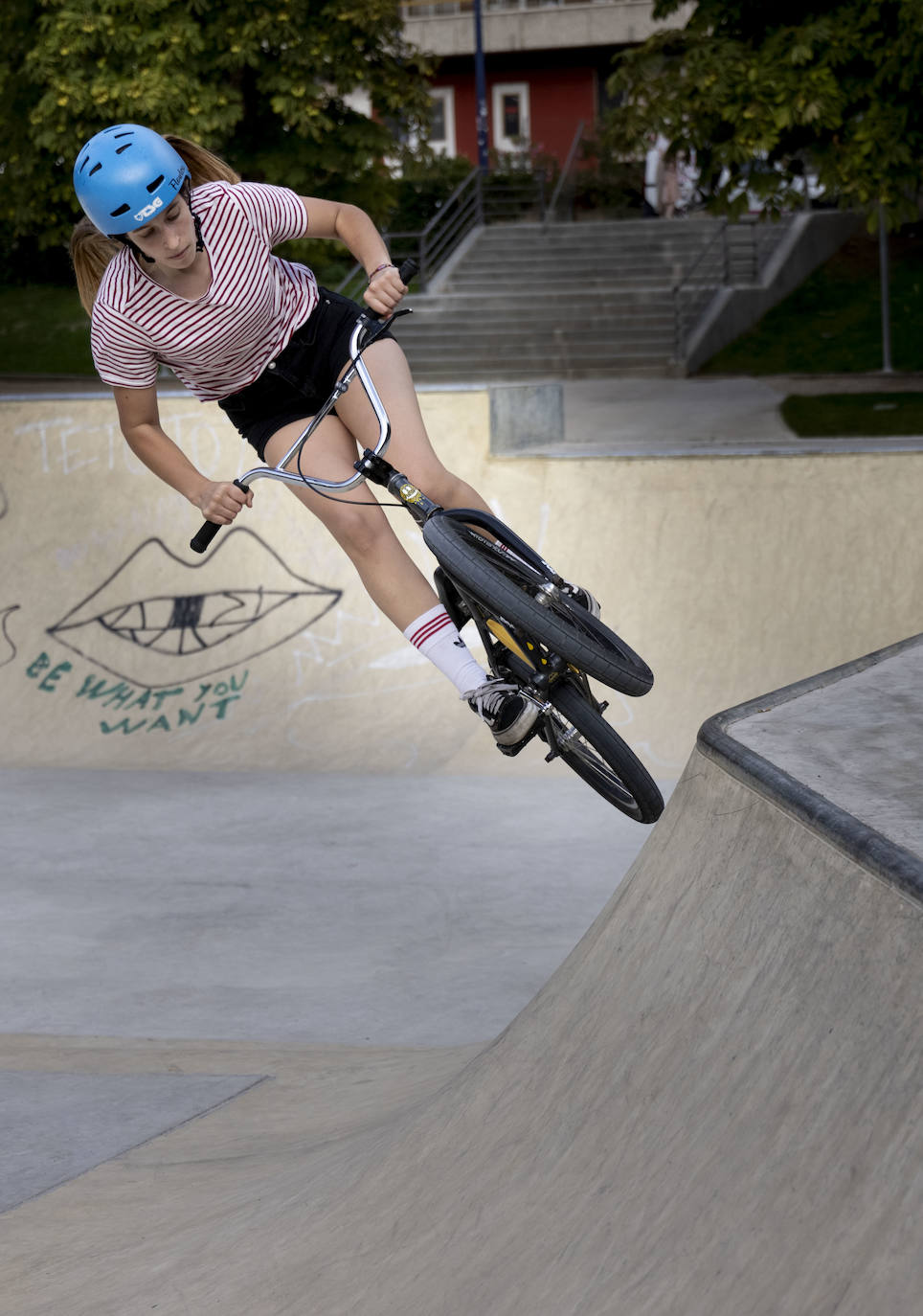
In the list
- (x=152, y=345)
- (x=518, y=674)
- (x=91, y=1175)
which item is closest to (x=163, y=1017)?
(x=91, y=1175)

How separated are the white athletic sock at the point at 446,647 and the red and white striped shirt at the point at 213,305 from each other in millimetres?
1048

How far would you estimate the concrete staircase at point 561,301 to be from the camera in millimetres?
21297

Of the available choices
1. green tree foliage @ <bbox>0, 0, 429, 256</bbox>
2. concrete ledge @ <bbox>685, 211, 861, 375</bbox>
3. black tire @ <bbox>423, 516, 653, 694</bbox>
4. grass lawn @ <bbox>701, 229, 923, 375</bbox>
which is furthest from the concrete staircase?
black tire @ <bbox>423, 516, 653, 694</bbox>

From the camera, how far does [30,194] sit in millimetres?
18156

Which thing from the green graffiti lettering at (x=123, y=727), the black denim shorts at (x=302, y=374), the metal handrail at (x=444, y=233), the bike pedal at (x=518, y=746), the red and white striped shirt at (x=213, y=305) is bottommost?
the metal handrail at (x=444, y=233)

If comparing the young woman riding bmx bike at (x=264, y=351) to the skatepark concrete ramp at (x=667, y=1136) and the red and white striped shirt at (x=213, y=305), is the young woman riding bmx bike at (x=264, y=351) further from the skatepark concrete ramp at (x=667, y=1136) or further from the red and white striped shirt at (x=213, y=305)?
the skatepark concrete ramp at (x=667, y=1136)

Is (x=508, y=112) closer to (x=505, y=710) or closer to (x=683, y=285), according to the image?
(x=683, y=285)

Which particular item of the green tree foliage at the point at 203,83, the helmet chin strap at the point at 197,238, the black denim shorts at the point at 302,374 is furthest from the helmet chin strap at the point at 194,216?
the green tree foliage at the point at 203,83

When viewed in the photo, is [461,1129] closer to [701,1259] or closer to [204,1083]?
[701,1259]

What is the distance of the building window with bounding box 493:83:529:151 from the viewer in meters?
39.5

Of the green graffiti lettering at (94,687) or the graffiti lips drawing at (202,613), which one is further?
the green graffiti lettering at (94,687)

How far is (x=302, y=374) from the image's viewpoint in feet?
16.3

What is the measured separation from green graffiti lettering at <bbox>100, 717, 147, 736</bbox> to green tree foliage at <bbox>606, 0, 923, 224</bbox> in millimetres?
8040

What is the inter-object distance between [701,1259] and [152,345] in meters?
3.33
